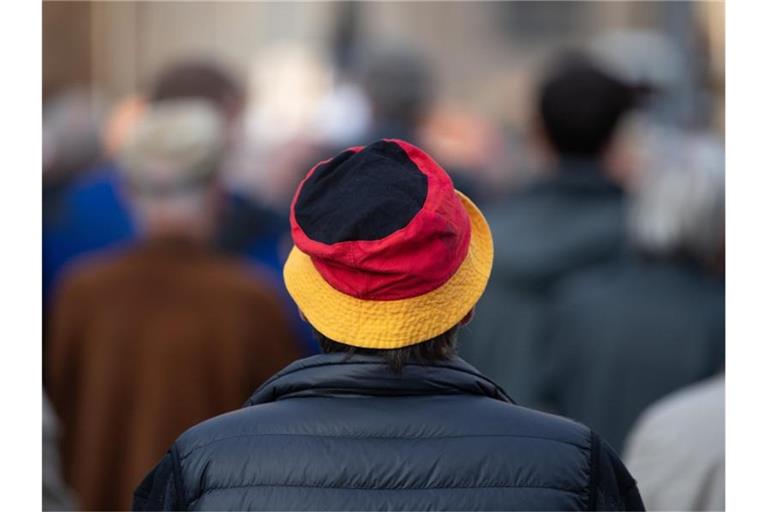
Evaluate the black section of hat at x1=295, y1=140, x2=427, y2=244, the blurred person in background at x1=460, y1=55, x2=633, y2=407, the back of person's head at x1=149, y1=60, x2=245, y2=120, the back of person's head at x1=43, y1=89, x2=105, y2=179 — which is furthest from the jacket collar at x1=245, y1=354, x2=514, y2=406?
the back of person's head at x1=43, y1=89, x2=105, y2=179

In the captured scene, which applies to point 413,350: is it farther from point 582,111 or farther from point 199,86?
point 199,86

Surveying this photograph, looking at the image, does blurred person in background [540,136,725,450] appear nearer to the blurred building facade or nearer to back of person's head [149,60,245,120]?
back of person's head [149,60,245,120]

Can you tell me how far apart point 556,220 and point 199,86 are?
1216mm

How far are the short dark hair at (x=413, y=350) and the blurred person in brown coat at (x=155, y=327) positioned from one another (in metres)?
0.86

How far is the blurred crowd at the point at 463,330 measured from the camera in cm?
281

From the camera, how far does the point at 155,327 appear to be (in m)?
3.06

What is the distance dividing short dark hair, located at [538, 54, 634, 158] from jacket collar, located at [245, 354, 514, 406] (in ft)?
8.26

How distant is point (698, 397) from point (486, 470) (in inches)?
43.4

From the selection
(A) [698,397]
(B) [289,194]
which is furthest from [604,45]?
(A) [698,397]

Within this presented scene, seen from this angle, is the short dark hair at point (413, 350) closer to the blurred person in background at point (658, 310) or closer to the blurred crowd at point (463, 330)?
the blurred crowd at point (463, 330)

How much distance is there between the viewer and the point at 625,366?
12.0 feet

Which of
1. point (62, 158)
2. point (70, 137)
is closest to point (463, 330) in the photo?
point (62, 158)

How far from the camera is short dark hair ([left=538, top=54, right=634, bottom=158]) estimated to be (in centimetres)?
425
